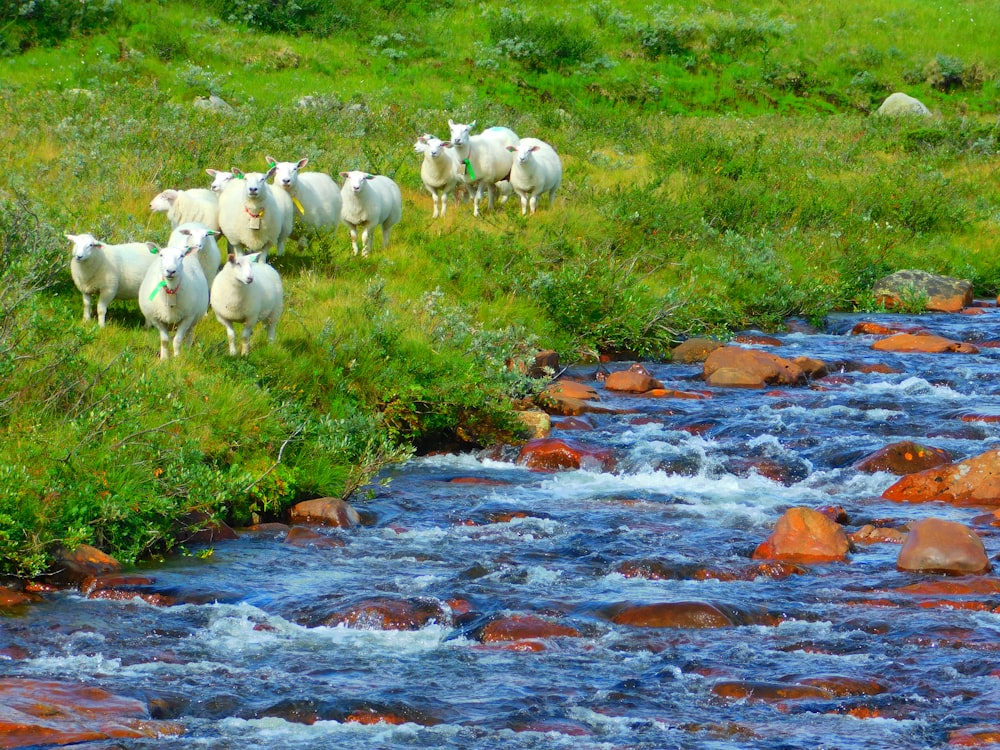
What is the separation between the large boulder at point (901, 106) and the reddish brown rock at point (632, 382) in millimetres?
23954

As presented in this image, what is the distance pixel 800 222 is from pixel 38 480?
50.2ft

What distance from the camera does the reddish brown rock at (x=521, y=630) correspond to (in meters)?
6.48

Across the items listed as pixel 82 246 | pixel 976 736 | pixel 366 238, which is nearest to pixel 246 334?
pixel 82 246

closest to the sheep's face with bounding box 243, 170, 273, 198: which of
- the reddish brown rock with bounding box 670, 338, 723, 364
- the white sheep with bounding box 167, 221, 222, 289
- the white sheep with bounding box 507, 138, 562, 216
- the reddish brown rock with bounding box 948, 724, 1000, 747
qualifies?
the white sheep with bounding box 167, 221, 222, 289

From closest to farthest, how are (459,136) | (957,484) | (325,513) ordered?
(325,513), (957,484), (459,136)

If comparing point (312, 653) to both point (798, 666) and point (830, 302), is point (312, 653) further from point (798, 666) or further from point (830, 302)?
point (830, 302)

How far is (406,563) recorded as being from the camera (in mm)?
7695

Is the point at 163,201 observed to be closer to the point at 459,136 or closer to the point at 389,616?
the point at 459,136

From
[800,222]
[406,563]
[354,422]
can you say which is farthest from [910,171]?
[406,563]

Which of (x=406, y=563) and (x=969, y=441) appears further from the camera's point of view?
(x=969, y=441)

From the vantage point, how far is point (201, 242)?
1084 cm

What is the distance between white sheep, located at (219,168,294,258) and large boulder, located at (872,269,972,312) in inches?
365

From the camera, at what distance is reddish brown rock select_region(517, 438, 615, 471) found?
10172 mm

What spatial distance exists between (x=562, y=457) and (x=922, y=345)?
21.6 feet
